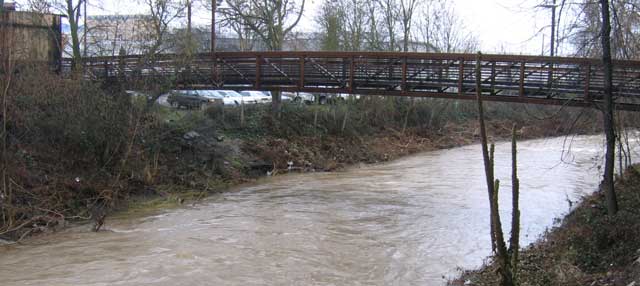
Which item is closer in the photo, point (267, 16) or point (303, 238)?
point (303, 238)

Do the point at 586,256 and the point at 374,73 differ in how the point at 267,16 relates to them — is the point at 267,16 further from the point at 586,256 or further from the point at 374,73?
the point at 586,256

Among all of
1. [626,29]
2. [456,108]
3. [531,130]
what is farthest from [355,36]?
[626,29]

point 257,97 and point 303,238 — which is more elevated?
point 257,97

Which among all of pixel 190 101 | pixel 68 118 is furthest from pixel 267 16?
pixel 68 118

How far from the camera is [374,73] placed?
21.0 metres

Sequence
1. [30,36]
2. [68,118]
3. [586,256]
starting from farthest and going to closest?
[30,36]
[68,118]
[586,256]

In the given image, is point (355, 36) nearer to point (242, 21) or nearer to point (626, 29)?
point (242, 21)

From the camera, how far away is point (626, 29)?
472 inches

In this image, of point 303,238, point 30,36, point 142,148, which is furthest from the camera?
point 30,36

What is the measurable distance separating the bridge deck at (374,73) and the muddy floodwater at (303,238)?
3.33 meters

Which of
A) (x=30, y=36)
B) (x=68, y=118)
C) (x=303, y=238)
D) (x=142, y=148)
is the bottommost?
(x=303, y=238)

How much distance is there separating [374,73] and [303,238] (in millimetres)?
9364

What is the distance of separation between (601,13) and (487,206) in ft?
23.3

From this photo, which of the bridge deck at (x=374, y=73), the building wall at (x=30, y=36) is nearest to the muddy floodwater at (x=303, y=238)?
the bridge deck at (x=374, y=73)
